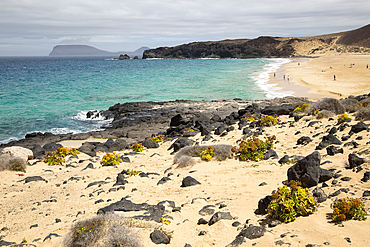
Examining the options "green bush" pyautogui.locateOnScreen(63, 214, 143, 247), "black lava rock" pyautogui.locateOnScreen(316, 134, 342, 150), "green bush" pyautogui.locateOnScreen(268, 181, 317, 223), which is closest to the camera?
"green bush" pyautogui.locateOnScreen(63, 214, 143, 247)

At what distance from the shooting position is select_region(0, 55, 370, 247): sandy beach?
4074 millimetres

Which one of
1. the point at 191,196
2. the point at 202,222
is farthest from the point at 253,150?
the point at 202,222

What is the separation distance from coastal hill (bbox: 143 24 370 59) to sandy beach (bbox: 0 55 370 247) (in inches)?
5435

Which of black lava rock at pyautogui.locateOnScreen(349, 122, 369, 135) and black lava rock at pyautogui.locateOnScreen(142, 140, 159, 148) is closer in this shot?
black lava rock at pyautogui.locateOnScreen(349, 122, 369, 135)

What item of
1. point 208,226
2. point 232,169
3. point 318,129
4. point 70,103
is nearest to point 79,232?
point 208,226

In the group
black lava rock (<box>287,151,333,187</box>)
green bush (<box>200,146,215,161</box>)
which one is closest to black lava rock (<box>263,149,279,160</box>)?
green bush (<box>200,146,215,161</box>)

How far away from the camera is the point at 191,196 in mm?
6141

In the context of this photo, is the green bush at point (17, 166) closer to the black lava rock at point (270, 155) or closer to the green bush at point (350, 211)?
the black lava rock at point (270, 155)

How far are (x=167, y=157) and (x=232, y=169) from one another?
3.23 metres

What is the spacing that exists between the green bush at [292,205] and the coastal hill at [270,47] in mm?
140972

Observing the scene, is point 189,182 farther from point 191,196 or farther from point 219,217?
point 219,217

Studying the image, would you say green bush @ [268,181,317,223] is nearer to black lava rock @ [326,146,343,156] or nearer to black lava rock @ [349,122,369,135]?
black lava rock @ [326,146,343,156]

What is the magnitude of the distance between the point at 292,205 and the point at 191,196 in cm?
257

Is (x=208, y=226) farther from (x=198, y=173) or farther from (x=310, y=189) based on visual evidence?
(x=198, y=173)
